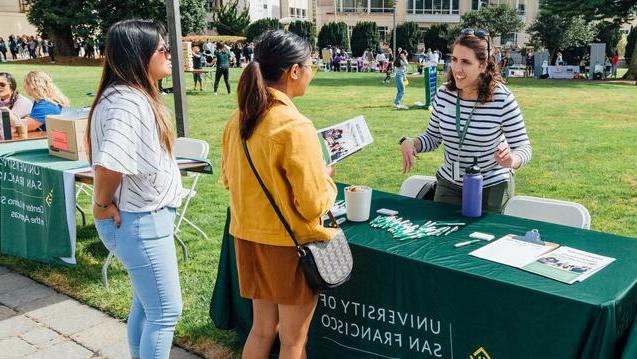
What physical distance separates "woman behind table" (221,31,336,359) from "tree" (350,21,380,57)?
47.2m

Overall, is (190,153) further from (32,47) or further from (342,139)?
(32,47)

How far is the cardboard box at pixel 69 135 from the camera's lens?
448cm

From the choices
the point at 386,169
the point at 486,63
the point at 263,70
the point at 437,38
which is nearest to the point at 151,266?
the point at 263,70

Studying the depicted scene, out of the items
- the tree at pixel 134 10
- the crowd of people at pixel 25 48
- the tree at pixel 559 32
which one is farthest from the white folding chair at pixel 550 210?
the crowd of people at pixel 25 48

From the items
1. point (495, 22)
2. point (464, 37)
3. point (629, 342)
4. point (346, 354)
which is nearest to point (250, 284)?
point (346, 354)

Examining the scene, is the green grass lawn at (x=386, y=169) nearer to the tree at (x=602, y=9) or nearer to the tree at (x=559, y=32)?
the tree at (x=602, y=9)

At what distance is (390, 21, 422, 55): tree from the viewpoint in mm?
49625

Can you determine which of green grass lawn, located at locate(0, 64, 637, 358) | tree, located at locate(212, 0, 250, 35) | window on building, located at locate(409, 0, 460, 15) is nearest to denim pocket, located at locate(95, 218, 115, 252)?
green grass lawn, located at locate(0, 64, 637, 358)

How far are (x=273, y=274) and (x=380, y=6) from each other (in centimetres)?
5951

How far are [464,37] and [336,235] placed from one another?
1.40 m

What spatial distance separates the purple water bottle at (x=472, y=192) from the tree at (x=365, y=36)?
46570 mm

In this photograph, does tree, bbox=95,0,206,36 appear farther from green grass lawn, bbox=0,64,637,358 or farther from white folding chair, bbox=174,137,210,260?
white folding chair, bbox=174,137,210,260

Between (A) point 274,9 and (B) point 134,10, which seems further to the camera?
(A) point 274,9

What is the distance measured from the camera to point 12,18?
51.2 m
